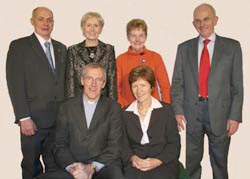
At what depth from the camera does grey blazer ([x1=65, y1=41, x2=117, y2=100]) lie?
12.3ft

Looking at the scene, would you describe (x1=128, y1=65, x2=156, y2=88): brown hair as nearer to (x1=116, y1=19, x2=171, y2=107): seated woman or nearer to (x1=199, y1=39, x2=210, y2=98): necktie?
(x1=116, y1=19, x2=171, y2=107): seated woman

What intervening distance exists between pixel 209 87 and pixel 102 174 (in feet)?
4.94

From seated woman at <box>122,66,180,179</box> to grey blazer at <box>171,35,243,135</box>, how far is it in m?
0.63

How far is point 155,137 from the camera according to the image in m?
3.29

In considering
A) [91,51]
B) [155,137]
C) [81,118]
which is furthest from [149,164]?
[91,51]

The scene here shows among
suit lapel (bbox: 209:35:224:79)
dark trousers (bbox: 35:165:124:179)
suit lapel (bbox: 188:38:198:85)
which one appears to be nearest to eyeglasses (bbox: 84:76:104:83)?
dark trousers (bbox: 35:165:124:179)

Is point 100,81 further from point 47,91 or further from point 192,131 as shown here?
point 192,131

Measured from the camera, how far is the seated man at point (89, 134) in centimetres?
322

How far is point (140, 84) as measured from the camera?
10.6ft

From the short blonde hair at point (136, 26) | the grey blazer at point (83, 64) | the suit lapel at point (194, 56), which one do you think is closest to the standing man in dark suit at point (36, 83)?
the grey blazer at point (83, 64)

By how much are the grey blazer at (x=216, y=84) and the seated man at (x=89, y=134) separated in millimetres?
970

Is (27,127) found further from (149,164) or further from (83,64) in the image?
(149,164)

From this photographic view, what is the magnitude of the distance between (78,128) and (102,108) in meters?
0.29

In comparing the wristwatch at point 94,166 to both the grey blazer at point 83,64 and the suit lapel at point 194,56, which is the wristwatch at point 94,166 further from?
the suit lapel at point 194,56
